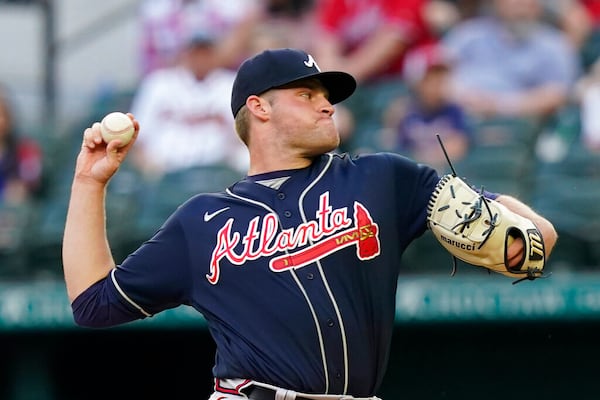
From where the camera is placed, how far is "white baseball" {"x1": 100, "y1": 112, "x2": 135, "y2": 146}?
11.3 ft

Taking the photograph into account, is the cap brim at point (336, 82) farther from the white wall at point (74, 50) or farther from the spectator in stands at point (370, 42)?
the white wall at point (74, 50)

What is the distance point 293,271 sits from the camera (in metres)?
3.26

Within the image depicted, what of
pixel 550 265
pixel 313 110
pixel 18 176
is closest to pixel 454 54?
pixel 550 265

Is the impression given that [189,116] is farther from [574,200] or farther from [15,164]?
[574,200]

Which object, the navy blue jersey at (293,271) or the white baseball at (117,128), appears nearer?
the navy blue jersey at (293,271)

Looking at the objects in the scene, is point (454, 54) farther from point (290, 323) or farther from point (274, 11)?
point (290, 323)

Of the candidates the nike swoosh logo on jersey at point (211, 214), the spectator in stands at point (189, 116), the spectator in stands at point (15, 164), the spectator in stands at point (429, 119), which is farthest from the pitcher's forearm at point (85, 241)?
the spectator in stands at point (15, 164)

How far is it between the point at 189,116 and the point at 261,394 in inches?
177

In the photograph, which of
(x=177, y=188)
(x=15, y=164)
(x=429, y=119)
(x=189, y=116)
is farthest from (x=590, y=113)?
(x=15, y=164)

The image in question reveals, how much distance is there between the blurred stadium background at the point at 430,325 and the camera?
5391 mm

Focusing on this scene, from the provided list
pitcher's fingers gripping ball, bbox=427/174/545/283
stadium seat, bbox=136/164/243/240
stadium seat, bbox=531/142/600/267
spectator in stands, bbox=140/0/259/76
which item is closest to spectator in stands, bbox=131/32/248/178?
spectator in stands, bbox=140/0/259/76

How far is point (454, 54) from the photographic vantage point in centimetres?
764

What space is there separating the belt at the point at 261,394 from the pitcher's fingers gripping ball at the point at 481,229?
626 millimetres

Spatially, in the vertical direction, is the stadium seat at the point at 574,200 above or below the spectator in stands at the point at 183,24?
below
